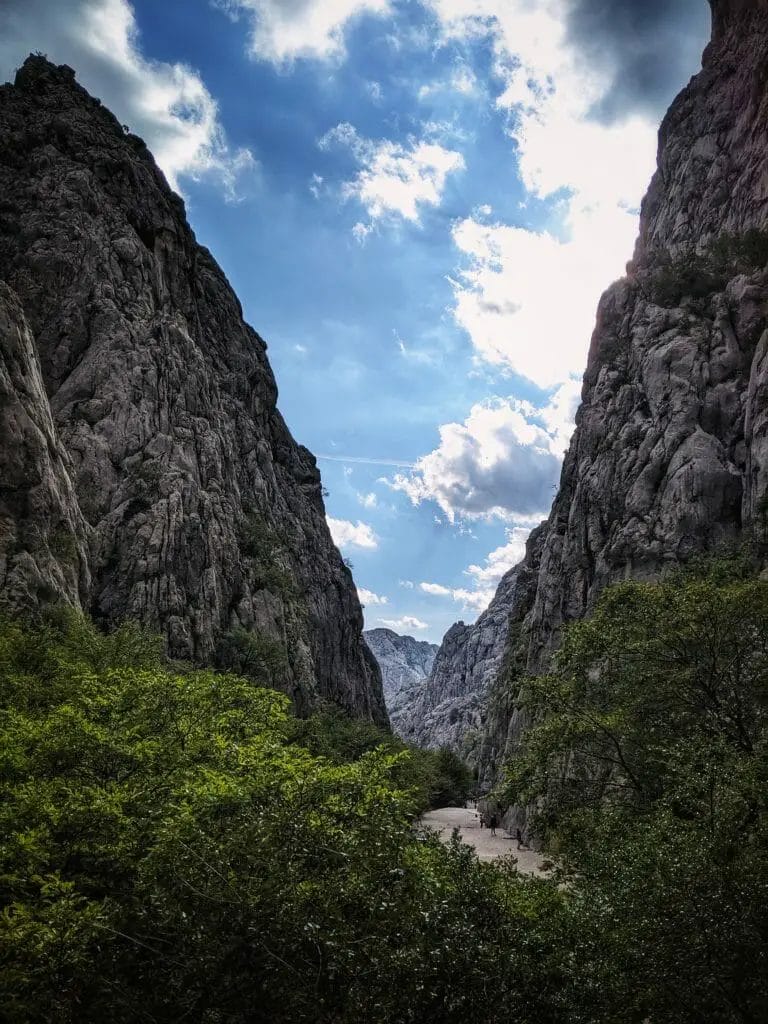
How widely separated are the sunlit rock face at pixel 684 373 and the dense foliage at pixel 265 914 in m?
26.2

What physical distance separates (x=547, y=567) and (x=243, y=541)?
35350 mm

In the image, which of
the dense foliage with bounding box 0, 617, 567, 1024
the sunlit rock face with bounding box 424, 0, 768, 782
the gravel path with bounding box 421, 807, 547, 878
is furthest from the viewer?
the sunlit rock face with bounding box 424, 0, 768, 782

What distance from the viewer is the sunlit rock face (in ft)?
137

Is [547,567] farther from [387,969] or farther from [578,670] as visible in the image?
[387,969]

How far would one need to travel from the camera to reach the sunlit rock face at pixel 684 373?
4169 centimetres

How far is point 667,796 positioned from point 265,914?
10.4m

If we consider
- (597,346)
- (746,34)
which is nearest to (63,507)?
(597,346)

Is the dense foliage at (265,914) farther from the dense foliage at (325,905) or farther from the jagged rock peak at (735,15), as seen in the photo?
the jagged rock peak at (735,15)

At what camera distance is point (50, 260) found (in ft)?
189

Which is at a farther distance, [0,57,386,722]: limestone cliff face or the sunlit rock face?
the sunlit rock face

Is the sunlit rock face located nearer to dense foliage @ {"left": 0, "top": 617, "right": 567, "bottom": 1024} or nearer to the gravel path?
the gravel path

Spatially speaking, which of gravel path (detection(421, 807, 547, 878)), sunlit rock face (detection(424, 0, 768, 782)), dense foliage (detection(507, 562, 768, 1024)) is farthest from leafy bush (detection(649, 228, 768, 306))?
gravel path (detection(421, 807, 547, 878))

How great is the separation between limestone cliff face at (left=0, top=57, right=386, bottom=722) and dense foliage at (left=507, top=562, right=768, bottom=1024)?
84.5ft

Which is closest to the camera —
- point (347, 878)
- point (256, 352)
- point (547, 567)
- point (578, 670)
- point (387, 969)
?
point (387, 969)
